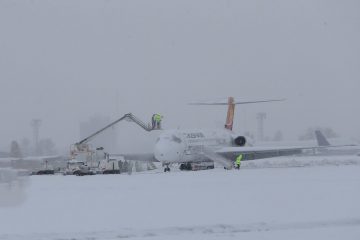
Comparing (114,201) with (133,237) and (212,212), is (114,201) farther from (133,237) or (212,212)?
(133,237)

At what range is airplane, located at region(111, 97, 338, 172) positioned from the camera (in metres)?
44.2

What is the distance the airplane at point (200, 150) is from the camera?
44.2 meters

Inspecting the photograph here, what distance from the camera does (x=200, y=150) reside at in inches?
1849

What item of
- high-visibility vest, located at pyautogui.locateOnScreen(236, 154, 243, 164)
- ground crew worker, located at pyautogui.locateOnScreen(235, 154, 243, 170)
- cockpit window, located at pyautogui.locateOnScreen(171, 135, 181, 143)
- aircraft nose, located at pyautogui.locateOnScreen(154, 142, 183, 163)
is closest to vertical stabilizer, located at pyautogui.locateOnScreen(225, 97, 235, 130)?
ground crew worker, located at pyautogui.locateOnScreen(235, 154, 243, 170)

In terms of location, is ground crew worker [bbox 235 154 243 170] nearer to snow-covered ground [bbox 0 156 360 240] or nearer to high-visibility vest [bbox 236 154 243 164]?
high-visibility vest [bbox 236 154 243 164]

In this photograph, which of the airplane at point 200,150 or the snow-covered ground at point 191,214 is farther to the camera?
the airplane at point 200,150

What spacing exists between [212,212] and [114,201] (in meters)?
3.97

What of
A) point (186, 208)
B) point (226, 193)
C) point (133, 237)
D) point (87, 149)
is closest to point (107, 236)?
point (133, 237)

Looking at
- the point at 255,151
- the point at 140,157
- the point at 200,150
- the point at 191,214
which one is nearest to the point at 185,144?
the point at 200,150

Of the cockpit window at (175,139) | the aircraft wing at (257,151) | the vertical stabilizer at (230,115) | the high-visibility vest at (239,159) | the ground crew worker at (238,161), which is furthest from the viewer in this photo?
the vertical stabilizer at (230,115)

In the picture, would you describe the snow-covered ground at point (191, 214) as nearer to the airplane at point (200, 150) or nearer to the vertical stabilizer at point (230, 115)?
the airplane at point (200, 150)

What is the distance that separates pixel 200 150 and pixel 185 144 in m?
2.18

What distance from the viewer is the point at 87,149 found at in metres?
43.3

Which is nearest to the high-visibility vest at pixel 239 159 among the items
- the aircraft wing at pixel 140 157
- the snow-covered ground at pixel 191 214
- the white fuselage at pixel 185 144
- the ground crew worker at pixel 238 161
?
the ground crew worker at pixel 238 161
